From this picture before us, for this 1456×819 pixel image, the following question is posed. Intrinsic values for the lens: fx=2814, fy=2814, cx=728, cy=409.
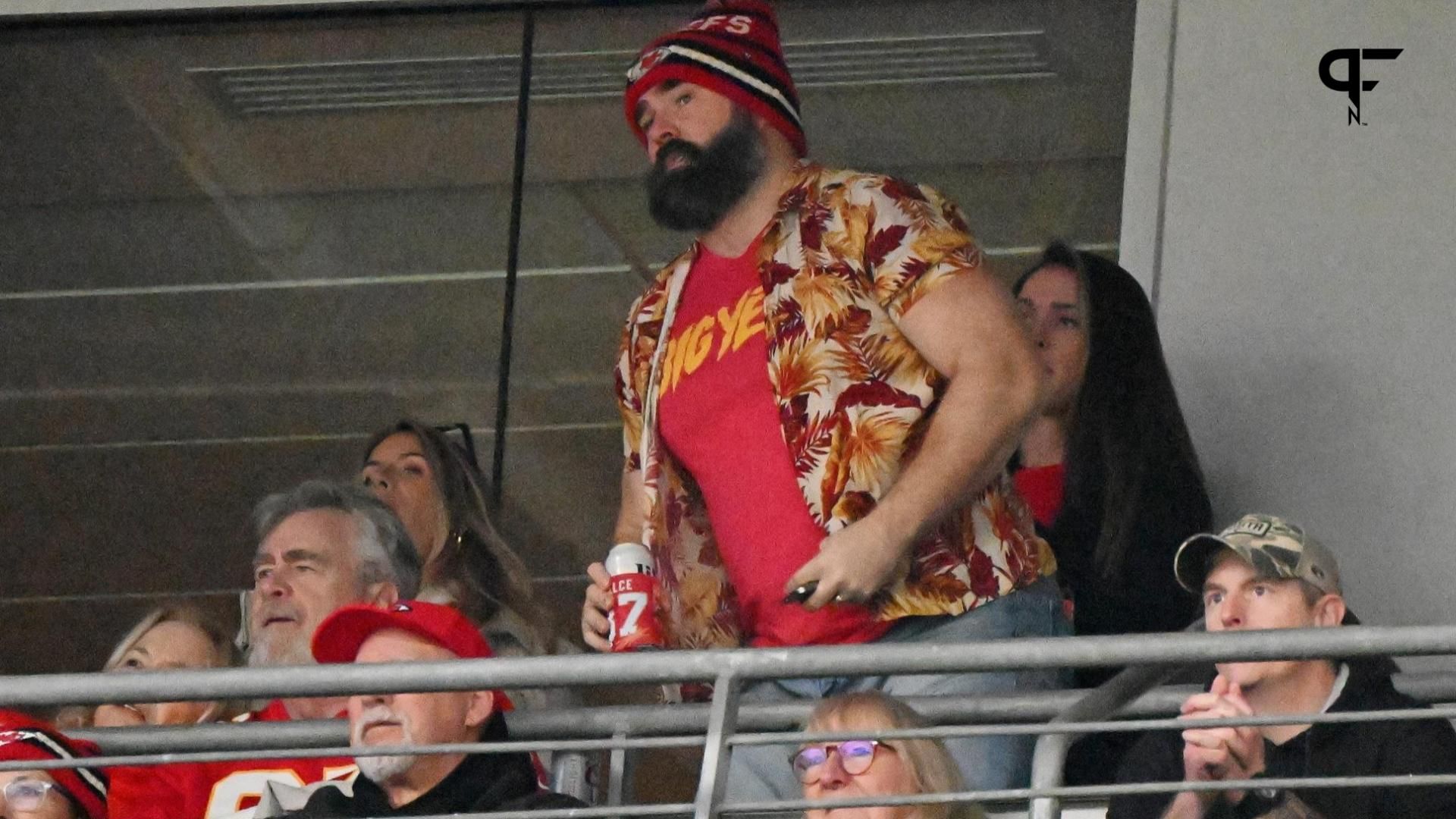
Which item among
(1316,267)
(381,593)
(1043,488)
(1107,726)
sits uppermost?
(1316,267)

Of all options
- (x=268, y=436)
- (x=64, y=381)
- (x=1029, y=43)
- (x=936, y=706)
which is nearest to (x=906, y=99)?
(x=1029, y=43)

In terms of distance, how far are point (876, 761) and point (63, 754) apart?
1334 mm

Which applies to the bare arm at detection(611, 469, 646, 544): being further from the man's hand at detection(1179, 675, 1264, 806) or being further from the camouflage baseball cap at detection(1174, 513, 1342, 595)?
the man's hand at detection(1179, 675, 1264, 806)

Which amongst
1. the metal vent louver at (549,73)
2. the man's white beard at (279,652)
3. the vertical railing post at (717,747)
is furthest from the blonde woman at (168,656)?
the metal vent louver at (549,73)

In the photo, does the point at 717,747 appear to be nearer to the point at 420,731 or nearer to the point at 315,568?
the point at 420,731

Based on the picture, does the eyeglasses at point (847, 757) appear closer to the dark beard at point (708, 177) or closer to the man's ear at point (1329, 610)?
the man's ear at point (1329, 610)

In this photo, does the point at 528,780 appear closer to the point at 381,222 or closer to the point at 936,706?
the point at 936,706

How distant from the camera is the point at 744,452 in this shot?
4.71 meters

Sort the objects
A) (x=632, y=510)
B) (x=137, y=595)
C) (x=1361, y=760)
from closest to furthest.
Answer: (x=1361, y=760), (x=632, y=510), (x=137, y=595)

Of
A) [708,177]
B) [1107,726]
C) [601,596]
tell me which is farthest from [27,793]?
[1107,726]

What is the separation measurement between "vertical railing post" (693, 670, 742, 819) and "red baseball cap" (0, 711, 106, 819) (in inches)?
50.7

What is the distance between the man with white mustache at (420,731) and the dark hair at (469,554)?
69 centimetres

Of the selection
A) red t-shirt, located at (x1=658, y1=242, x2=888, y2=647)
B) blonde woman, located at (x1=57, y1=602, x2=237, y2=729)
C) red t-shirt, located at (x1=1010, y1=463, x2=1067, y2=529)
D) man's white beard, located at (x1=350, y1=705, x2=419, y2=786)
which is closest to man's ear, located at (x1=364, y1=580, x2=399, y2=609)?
blonde woman, located at (x1=57, y1=602, x2=237, y2=729)

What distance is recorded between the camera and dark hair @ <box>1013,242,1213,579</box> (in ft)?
16.9
